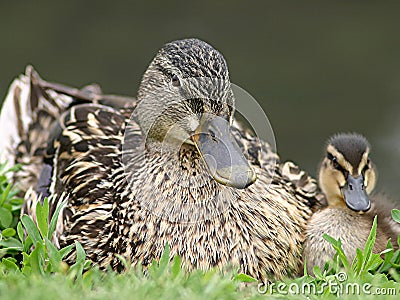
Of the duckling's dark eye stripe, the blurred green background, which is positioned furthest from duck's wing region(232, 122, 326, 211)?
the blurred green background

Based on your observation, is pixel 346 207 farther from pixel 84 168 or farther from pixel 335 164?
pixel 84 168

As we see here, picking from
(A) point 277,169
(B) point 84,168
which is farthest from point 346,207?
(B) point 84,168

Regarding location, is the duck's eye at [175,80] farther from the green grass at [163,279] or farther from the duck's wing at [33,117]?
the duck's wing at [33,117]

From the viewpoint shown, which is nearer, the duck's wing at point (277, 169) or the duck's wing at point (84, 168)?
the duck's wing at point (84, 168)

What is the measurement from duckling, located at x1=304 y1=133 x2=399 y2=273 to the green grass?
0.13m

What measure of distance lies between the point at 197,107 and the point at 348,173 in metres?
0.97

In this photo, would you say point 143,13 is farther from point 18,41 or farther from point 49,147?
point 49,147

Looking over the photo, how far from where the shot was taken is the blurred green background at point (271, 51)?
7.45 metres

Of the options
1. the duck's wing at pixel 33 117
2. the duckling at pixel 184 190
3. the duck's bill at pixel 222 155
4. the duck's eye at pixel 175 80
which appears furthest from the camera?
A: the duck's wing at pixel 33 117

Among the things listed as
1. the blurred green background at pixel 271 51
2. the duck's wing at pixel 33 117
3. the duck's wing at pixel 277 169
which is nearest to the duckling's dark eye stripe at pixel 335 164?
the duck's wing at pixel 277 169

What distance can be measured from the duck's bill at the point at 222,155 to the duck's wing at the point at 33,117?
1558mm

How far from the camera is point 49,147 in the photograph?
4703 millimetres

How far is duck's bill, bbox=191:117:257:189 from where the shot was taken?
329 cm

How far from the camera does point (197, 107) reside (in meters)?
3.46
